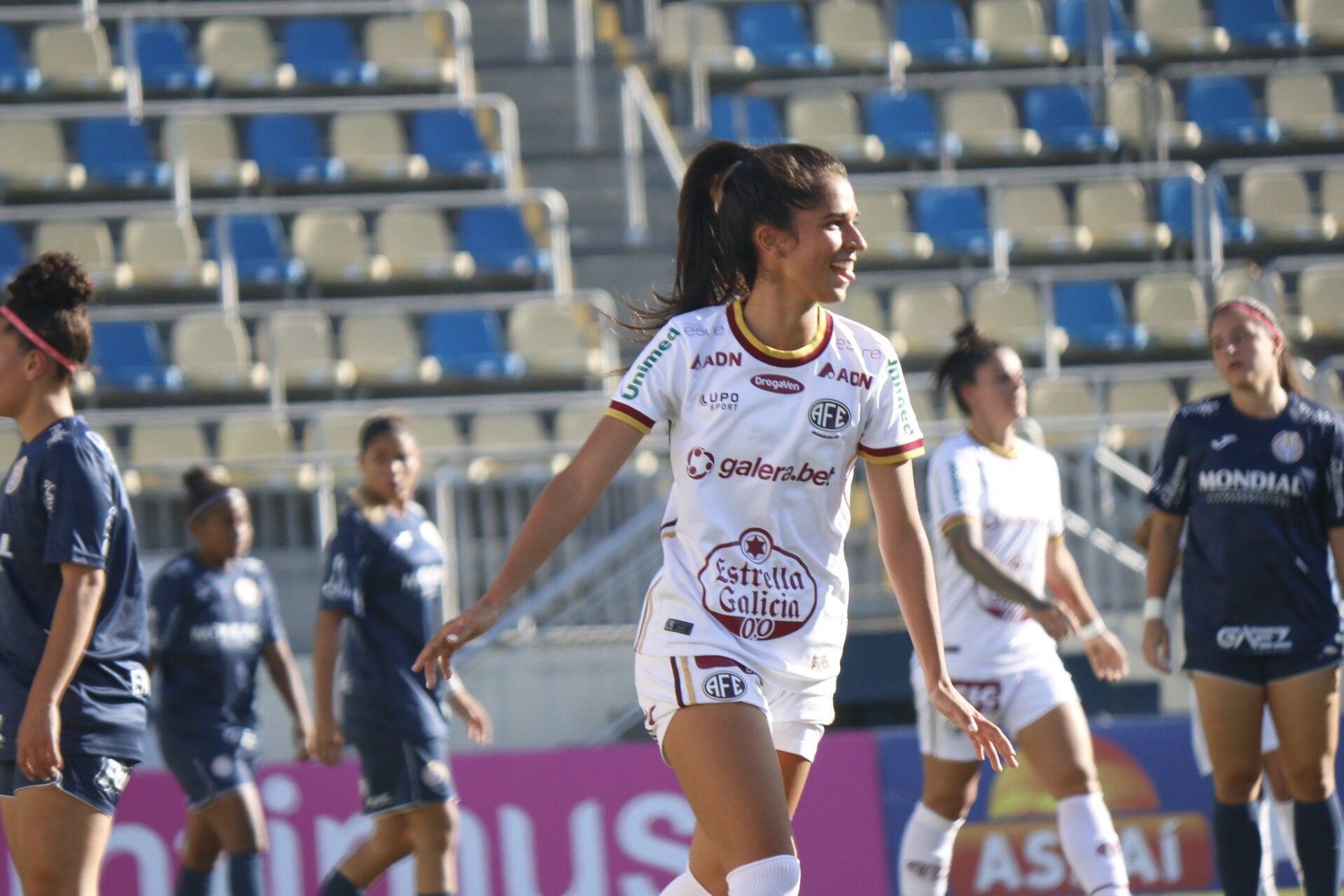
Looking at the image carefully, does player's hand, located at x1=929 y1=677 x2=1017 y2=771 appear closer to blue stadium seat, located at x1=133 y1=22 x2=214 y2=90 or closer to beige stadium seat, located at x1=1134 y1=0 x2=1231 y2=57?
blue stadium seat, located at x1=133 y1=22 x2=214 y2=90

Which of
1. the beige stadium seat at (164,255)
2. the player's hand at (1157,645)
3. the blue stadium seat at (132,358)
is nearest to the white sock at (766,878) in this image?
the player's hand at (1157,645)

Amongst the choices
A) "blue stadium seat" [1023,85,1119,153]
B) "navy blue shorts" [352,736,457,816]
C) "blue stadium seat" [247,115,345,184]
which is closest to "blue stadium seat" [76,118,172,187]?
"blue stadium seat" [247,115,345,184]

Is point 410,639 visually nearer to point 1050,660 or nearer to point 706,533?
point 1050,660

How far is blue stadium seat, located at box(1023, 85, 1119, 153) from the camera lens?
14945 millimetres

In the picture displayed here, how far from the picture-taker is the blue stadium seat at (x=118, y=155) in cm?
1409

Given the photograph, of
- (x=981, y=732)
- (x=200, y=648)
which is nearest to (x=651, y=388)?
(x=981, y=732)

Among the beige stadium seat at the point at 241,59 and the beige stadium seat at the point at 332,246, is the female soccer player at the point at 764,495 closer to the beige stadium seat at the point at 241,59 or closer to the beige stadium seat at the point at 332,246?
the beige stadium seat at the point at 332,246

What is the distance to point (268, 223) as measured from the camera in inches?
534

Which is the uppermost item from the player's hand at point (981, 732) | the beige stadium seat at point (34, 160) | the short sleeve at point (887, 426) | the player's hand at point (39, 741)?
the beige stadium seat at point (34, 160)

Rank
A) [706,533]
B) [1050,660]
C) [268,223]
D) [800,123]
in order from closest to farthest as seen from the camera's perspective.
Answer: [706,533] → [1050,660] → [268,223] → [800,123]

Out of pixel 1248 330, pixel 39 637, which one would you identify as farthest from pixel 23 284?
pixel 1248 330

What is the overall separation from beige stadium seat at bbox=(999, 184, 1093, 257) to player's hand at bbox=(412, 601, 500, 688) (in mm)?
11142

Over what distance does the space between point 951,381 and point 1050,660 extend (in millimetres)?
1098

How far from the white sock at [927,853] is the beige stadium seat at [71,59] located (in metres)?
11.1
